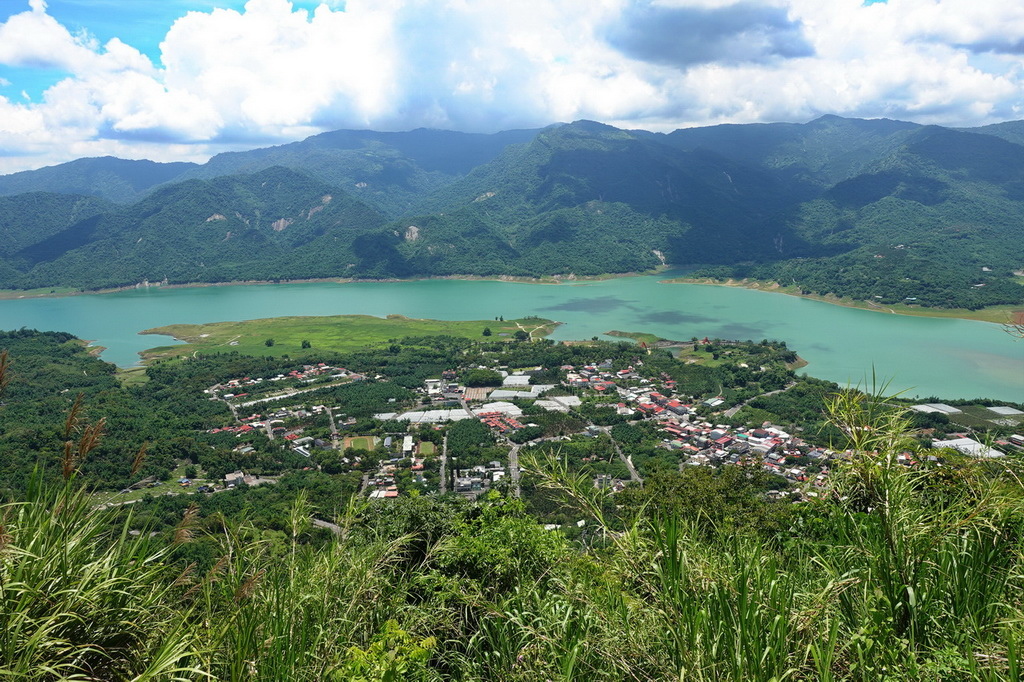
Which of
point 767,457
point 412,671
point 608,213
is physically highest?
point 608,213

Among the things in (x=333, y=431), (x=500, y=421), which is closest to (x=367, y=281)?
(x=333, y=431)

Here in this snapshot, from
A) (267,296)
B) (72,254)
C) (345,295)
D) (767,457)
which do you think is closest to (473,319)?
(345,295)

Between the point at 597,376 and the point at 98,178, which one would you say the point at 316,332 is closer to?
the point at 597,376

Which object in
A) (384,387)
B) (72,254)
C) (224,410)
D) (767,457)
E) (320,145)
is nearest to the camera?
(767,457)

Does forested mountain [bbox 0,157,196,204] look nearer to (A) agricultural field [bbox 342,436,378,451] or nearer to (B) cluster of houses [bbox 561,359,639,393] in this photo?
(B) cluster of houses [bbox 561,359,639,393]

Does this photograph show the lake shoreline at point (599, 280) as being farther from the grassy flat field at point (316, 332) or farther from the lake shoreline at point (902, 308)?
the grassy flat field at point (316, 332)

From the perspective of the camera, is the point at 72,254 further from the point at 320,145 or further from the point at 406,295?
the point at 320,145
